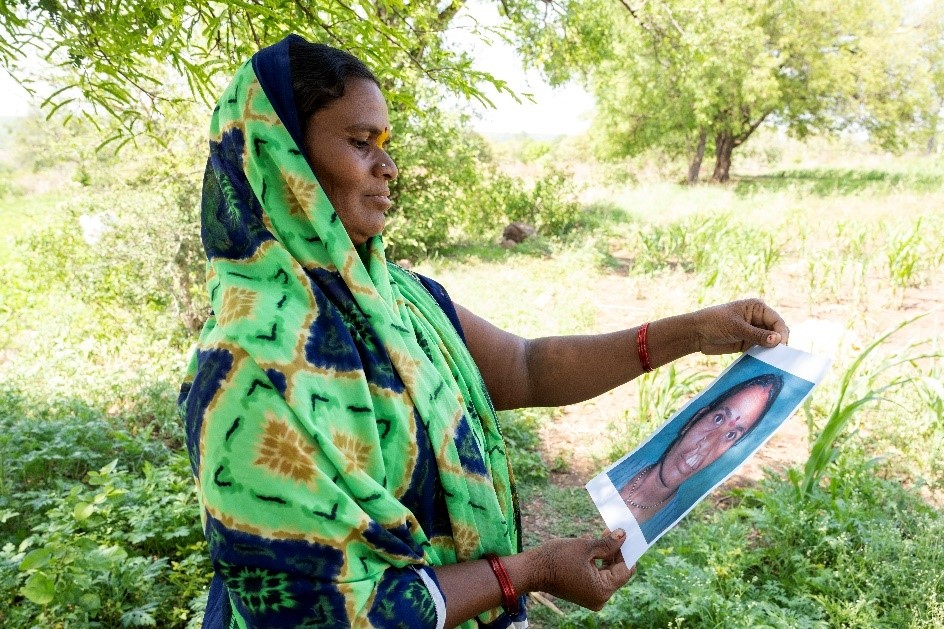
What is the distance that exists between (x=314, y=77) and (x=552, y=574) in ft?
3.26

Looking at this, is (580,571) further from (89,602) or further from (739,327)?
(89,602)

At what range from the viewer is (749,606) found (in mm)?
2145

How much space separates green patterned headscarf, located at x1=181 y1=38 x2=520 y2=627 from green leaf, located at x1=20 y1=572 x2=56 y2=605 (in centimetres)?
140

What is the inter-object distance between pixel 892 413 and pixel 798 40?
20.8 m

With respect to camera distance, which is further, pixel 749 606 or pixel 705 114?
pixel 705 114

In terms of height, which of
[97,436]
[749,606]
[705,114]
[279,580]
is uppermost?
[705,114]

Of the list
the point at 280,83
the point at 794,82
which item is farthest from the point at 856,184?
the point at 280,83

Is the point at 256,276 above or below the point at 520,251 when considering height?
above

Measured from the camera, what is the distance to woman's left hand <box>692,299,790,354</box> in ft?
4.99

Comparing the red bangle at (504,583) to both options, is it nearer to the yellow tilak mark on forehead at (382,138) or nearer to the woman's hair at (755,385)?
the woman's hair at (755,385)

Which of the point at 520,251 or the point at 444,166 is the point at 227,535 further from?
the point at 520,251

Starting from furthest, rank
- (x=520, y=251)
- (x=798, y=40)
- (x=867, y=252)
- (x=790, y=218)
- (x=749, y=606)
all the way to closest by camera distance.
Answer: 1. (x=798, y=40)
2. (x=520, y=251)
3. (x=790, y=218)
4. (x=867, y=252)
5. (x=749, y=606)

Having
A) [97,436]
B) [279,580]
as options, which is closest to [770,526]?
[279,580]

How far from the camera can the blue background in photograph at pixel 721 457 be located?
51.9 inches
